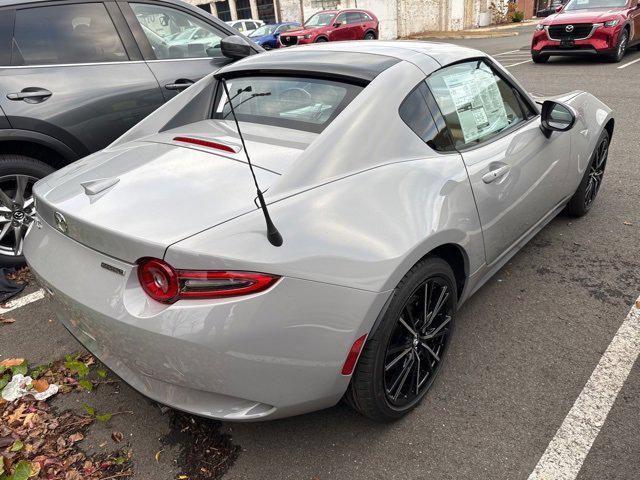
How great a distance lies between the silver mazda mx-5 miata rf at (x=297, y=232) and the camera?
64.0 inches

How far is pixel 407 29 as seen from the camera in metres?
30.6

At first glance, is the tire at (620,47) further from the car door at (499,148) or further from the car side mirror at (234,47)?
the car side mirror at (234,47)

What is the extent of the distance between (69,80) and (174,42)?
0.97m

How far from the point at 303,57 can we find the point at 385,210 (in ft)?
3.75

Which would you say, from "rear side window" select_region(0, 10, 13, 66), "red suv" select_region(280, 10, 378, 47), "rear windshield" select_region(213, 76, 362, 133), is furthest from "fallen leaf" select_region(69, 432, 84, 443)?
"red suv" select_region(280, 10, 378, 47)

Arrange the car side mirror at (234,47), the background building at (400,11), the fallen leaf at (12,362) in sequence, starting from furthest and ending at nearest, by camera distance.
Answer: the background building at (400,11) < the car side mirror at (234,47) < the fallen leaf at (12,362)

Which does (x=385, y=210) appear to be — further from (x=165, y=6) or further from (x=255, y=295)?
(x=165, y=6)

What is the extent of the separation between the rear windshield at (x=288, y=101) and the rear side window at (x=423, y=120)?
0.78 ft

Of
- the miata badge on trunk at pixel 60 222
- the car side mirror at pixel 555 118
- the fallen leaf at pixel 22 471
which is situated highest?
the miata badge on trunk at pixel 60 222

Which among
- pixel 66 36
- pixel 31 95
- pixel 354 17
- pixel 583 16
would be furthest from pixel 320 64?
pixel 354 17

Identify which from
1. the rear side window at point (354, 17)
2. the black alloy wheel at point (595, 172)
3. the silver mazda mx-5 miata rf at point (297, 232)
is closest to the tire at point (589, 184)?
the black alloy wheel at point (595, 172)

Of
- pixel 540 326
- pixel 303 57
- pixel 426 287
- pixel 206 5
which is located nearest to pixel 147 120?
pixel 303 57

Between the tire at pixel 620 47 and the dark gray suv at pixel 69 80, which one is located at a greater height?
the dark gray suv at pixel 69 80

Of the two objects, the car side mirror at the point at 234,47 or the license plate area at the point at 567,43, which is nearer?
the car side mirror at the point at 234,47
